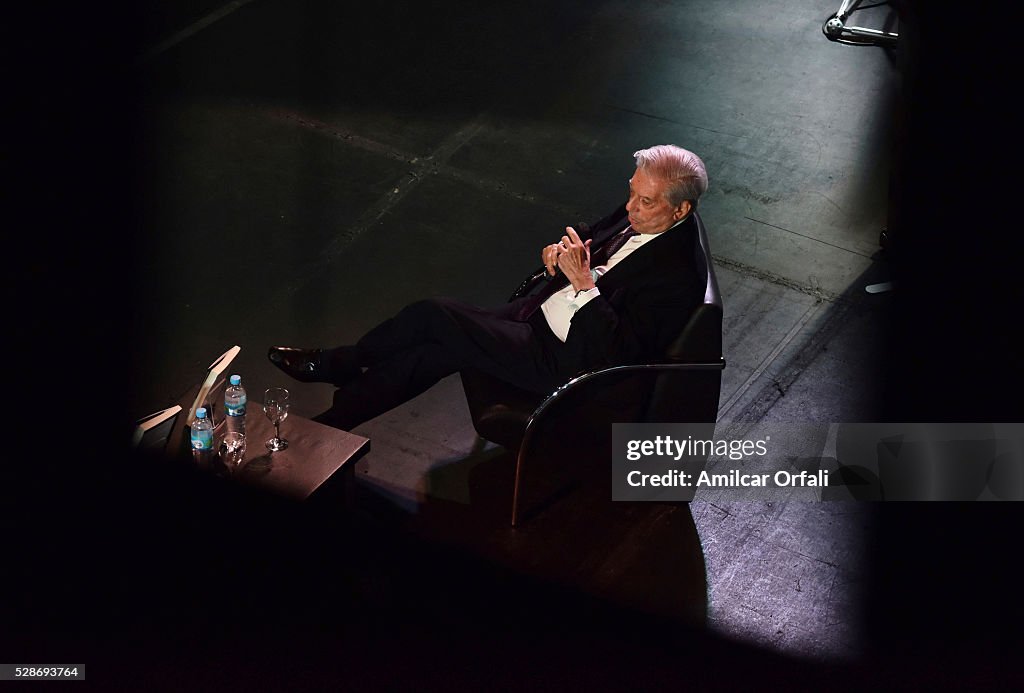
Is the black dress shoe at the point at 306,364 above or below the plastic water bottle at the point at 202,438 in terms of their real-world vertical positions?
below

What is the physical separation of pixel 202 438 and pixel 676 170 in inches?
67.3

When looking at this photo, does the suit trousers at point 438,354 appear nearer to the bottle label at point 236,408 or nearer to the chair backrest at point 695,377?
the chair backrest at point 695,377

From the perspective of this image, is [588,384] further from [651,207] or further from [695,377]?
[651,207]

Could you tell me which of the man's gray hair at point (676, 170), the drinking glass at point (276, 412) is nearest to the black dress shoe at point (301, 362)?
the drinking glass at point (276, 412)

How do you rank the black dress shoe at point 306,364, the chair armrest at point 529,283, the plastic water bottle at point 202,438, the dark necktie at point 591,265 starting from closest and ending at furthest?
the plastic water bottle at point 202,438, the dark necktie at point 591,265, the black dress shoe at point 306,364, the chair armrest at point 529,283

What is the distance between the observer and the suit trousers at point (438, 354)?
428cm

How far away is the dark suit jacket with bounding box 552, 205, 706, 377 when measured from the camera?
162 inches

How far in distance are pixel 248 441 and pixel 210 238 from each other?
1958 millimetres

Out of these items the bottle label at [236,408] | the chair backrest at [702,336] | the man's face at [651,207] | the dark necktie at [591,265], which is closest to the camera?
the bottle label at [236,408]

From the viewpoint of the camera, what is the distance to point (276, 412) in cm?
397

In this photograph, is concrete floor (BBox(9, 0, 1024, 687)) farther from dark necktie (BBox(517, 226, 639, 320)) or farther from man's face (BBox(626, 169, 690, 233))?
man's face (BBox(626, 169, 690, 233))

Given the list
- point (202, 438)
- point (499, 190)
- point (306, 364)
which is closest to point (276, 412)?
point (202, 438)

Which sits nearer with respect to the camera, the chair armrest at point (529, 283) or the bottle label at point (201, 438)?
the bottle label at point (201, 438)

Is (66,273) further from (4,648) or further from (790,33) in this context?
(790,33)
